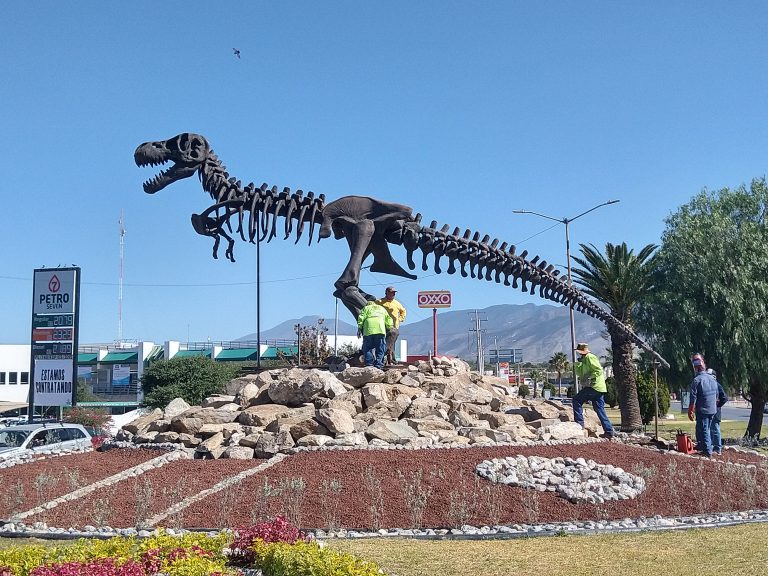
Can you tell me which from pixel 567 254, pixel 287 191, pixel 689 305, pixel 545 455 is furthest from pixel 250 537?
pixel 567 254

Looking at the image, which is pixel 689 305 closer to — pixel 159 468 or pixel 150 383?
pixel 159 468

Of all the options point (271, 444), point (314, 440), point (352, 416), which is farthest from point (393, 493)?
point (352, 416)

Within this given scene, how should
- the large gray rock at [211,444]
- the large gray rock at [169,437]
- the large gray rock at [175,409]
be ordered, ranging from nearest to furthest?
the large gray rock at [211,444]
the large gray rock at [169,437]
the large gray rock at [175,409]

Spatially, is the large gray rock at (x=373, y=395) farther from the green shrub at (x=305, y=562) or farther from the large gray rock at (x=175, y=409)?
the green shrub at (x=305, y=562)

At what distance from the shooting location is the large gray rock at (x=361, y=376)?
1898cm

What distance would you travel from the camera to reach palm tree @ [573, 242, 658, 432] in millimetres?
33781

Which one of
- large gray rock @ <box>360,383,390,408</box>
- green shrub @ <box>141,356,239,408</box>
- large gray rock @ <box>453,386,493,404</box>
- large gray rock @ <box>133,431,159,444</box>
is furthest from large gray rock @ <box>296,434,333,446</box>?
green shrub @ <box>141,356,239,408</box>

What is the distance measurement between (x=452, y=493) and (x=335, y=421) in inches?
182

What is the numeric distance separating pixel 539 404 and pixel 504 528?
31.3ft

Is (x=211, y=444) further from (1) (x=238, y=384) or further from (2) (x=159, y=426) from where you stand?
(1) (x=238, y=384)

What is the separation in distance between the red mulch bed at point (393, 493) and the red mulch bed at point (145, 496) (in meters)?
0.02

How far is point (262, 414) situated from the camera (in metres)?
17.4

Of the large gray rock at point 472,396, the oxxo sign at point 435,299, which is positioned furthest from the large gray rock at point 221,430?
the oxxo sign at point 435,299

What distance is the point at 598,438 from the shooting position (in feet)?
58.4
